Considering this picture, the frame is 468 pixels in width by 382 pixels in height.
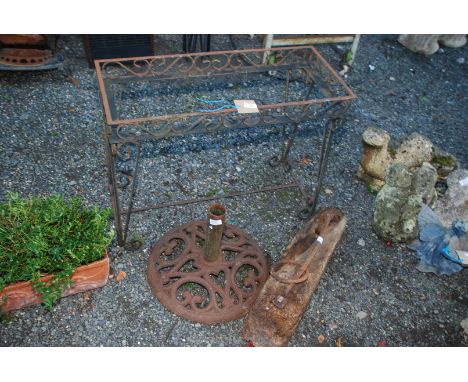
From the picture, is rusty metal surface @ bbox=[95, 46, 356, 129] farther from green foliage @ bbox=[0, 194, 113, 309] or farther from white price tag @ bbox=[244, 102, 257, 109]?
green foliage @ bbox=[0, 194, 113, 309]

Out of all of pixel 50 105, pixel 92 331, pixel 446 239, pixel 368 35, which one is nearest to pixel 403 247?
pixel 446 239

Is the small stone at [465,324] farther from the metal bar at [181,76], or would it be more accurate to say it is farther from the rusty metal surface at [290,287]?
the metal bar at [181,76]

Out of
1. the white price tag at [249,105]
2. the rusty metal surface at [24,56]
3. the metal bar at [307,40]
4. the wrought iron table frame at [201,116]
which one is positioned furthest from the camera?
the metal bar at [307,40]

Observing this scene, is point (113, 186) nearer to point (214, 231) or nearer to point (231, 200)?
point (214, 231)

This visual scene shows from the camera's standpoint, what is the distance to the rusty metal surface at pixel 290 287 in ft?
10.8

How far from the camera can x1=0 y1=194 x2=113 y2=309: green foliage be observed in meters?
3.07

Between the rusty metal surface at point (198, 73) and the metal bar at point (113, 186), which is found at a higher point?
the rusty metal surface at point (198, 73)

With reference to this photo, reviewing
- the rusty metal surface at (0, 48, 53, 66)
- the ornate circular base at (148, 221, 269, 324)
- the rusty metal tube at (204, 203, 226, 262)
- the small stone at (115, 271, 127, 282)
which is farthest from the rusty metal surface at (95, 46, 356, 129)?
the rusty metal surface at (0, 48, 53, 66)

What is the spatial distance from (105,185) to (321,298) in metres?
2.38

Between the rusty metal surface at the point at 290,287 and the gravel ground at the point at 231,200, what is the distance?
0.64ft

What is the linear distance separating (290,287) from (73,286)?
1706 millimetres

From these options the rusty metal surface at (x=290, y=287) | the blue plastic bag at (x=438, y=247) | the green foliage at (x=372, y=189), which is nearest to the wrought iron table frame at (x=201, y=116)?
the rusty metal surface at (x=290, y=287)

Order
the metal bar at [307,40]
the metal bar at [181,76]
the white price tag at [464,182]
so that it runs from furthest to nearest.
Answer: the metal bar at [307,40], the white price tag at [464,182], the metal bar at [181,76]
